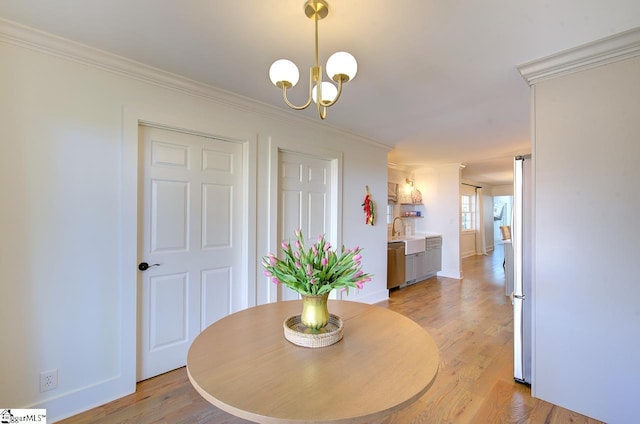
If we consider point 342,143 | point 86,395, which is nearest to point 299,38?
point 342,143

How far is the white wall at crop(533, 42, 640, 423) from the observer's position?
1686 millimetres

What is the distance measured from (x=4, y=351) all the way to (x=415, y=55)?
10.1 ft

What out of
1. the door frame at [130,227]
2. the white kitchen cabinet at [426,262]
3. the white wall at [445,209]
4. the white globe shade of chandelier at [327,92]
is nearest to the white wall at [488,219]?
the white wall at [445,209]

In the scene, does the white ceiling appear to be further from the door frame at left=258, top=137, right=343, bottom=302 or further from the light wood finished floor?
the light wood finished floor

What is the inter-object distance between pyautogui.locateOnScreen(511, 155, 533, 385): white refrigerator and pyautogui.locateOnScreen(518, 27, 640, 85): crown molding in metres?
0.60

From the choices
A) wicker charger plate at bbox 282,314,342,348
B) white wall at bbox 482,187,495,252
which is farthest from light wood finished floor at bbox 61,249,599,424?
white wall at bbox 482,187,495,252

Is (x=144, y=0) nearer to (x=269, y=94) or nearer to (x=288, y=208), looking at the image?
(x=269, y=94)

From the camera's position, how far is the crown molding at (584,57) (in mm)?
1625

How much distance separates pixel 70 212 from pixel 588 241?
333 centimetres

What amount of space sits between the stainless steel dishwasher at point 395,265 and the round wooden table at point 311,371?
330cm

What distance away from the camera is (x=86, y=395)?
1.88 metres

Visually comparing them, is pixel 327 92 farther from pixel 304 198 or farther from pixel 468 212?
pixel 468 212

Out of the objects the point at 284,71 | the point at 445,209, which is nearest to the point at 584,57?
the point at 284,71

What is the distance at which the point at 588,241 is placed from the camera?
180cm
